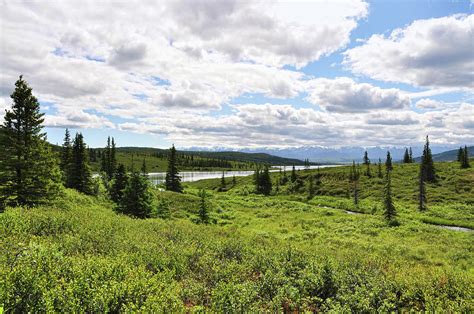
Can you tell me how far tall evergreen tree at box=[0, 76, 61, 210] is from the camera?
25453mm

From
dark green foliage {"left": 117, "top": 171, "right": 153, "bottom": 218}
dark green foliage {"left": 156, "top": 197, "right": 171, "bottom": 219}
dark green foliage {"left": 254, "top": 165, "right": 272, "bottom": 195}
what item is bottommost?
dark green foliage {"left": 254, "top": 165, "right": 272, "bottom": 195}

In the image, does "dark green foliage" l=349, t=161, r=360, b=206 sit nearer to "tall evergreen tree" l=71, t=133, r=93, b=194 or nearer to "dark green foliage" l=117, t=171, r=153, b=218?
"dark green foliage" l=117, t=171, r=153, b=218

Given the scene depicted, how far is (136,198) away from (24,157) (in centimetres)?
1012

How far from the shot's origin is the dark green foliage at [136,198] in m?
30.6

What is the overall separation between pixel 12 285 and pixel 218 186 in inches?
4534

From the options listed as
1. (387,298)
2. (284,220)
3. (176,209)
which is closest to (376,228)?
(284,220)

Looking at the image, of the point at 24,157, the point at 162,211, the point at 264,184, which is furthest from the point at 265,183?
the point at 24,157

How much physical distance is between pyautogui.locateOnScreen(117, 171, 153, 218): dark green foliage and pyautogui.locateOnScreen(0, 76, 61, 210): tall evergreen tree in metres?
6.25

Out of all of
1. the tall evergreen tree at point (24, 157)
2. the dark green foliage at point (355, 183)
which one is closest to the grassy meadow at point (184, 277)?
the tall evergreen tree at point (24, 157)

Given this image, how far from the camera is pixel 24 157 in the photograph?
26.2m

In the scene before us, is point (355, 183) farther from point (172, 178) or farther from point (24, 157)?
point (24, 157)

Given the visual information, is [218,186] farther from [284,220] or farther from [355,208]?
[284,220]

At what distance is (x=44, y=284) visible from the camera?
18.6 ft

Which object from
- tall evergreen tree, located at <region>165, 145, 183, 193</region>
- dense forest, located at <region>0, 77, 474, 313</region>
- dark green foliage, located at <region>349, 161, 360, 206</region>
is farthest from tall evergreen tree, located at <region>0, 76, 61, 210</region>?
dark green foliage, located at <region>349, 161, 360, 206</region>
